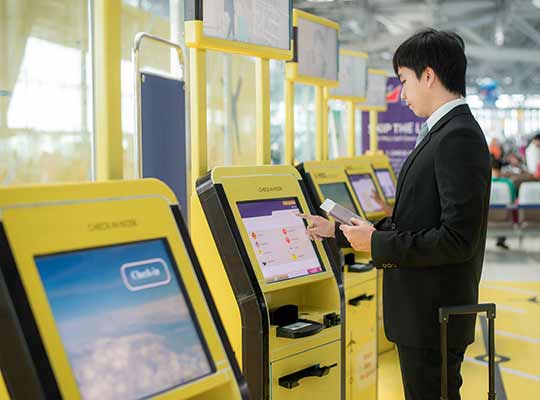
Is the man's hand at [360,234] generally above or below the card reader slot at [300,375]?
above

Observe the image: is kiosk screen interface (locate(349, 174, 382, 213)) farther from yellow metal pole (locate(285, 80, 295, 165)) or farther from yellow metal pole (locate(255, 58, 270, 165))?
yellow metal pole (locate(255, 58, 270, 165))

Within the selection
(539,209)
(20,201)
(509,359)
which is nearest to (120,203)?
(20,201)

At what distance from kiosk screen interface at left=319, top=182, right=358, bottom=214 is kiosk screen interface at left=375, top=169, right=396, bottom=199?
80 centimetres

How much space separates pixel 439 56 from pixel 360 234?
59 centimetres

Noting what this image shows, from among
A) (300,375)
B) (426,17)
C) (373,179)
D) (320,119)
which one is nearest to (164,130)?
(300,375)

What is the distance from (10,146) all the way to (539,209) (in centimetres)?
722

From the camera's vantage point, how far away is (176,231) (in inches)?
71.0

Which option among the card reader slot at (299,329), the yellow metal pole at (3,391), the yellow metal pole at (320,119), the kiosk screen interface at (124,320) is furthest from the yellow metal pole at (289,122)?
the yellow metal pole at (3,391)

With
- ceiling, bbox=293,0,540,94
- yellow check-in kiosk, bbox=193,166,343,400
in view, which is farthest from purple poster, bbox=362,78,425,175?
yellow check-in kiosk, bbox=193,166,343,400

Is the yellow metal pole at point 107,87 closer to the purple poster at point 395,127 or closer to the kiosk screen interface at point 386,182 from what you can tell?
the kiosk screen interface at point 386,182

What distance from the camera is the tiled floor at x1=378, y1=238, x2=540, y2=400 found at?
13.8 ft

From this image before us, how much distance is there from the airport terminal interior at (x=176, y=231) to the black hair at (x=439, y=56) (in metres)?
0.36

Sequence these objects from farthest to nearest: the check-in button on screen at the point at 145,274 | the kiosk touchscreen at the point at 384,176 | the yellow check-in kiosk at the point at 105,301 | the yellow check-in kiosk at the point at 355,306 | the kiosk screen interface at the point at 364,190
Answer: the kiosk touchscreen at the point at 384,176 < the kiosk screen interface at the point at 364,190 < the yellow check-in kiosk at the point at 355,306 < the check-in button on screen at the point at 145,274 < the yellow check-in kiosk at the point at 105,301

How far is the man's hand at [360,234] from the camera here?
2.22m
